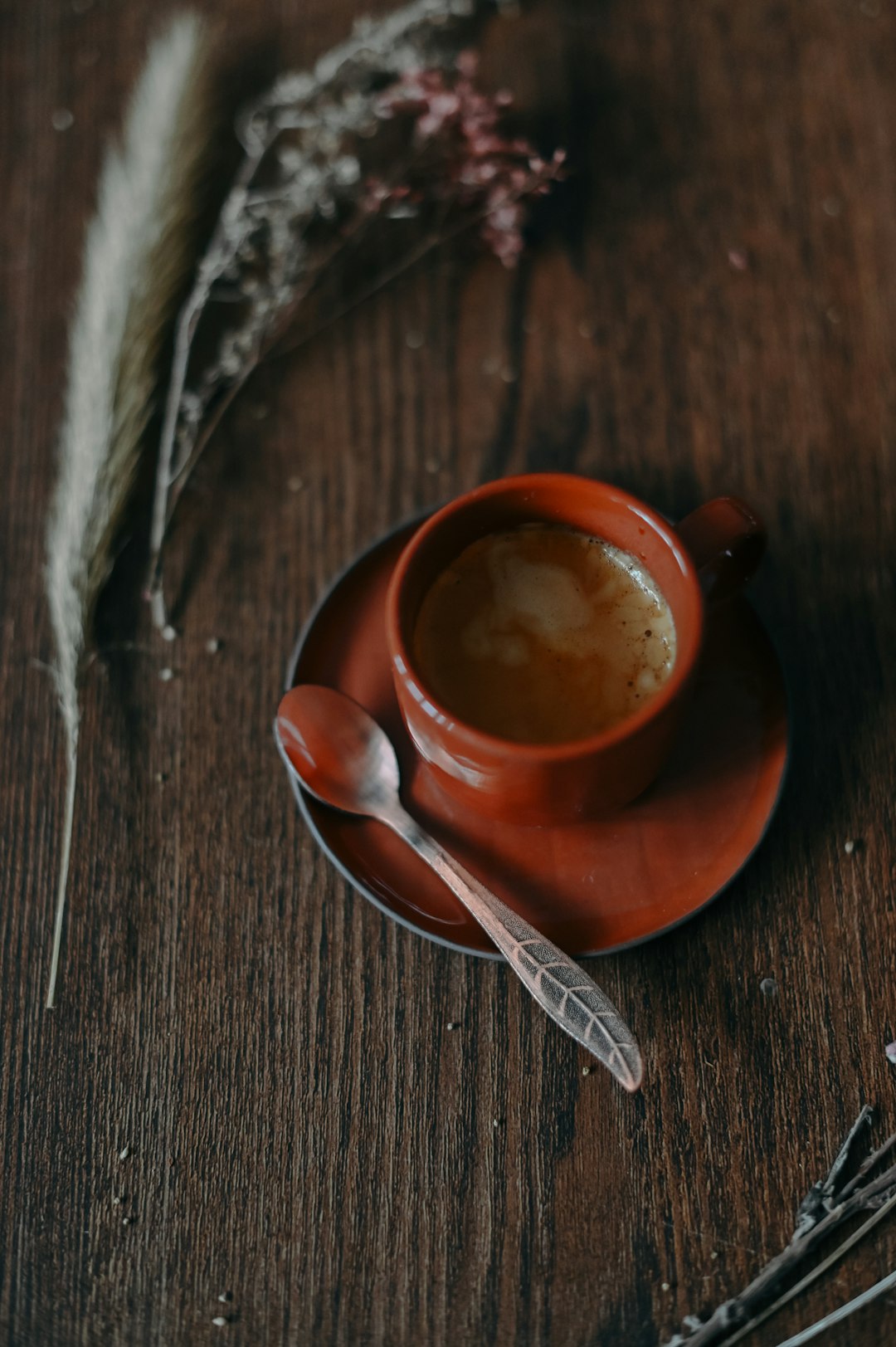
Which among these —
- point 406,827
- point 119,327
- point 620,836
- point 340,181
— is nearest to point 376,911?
point 406,827

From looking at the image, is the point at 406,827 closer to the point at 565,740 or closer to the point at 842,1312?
the point at 565,740

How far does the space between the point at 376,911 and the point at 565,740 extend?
258 mm

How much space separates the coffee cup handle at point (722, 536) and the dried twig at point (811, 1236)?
502 mm

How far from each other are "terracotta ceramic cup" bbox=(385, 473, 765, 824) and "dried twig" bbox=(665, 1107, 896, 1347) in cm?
37

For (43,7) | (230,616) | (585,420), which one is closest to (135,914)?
(230,616)

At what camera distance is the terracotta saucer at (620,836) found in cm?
95

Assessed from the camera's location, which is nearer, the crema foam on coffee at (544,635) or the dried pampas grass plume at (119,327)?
the crema foam on coffee at (544,635)

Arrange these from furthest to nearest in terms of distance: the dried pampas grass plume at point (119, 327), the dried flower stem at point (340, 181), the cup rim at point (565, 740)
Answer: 1. the dried flower stem at point (340, 181)
2. the dried pampas grass plume at point (119, 327)
3. the cup rim at point (565, 740)

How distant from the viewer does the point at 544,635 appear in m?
0.99

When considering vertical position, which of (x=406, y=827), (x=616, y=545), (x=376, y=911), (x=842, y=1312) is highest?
(x=616, y=545)

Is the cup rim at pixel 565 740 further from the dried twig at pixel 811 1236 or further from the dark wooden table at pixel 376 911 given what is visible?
the dried twig at pixel 811 1236

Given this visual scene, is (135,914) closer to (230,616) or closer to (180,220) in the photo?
(230,616)

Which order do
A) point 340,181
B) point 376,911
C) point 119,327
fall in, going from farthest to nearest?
point 340,181 → point 119,327 → point 376,911

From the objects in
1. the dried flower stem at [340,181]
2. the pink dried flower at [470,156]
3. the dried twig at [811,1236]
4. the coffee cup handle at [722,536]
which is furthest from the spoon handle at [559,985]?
the pink dried flower at [470,156]
